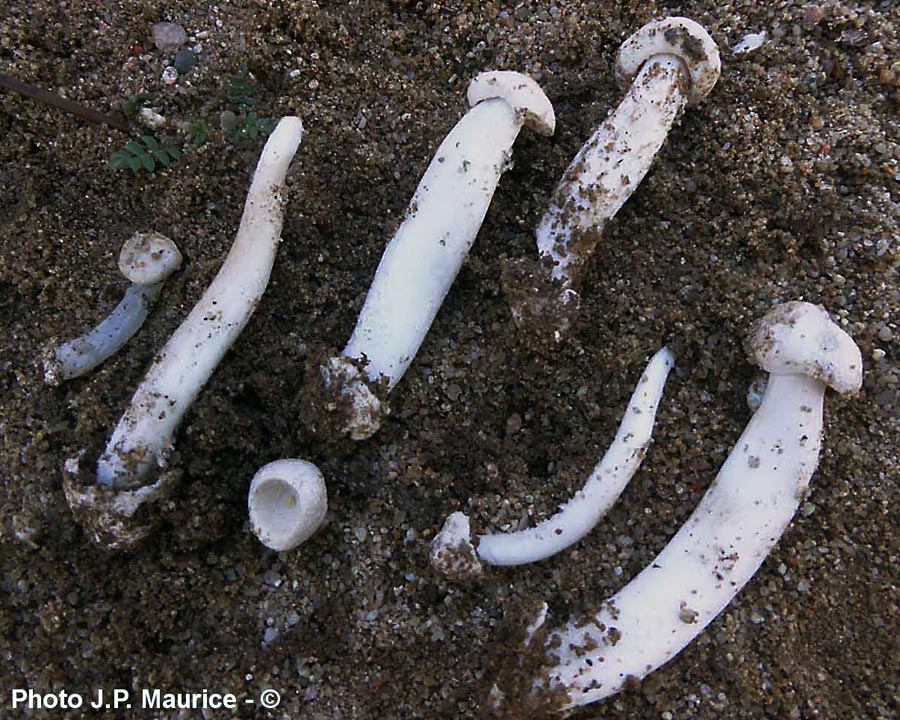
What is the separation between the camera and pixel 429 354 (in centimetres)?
261

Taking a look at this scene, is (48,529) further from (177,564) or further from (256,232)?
(256,232)

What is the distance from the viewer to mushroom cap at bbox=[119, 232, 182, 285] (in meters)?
2.49

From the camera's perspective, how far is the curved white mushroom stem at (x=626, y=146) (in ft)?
8.26

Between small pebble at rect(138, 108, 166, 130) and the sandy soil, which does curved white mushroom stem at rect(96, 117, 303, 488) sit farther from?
small pebble at rect(138, 108, 166, 130)

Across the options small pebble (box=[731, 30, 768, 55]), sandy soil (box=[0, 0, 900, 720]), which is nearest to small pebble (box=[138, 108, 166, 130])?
sandy soil (box=[0, 0, 900, 720])

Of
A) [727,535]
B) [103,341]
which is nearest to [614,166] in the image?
[727,535]

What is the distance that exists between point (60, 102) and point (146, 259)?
2.61 ft

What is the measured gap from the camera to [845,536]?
7.76ft

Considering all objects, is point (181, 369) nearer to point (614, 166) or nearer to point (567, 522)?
point (567, 522)

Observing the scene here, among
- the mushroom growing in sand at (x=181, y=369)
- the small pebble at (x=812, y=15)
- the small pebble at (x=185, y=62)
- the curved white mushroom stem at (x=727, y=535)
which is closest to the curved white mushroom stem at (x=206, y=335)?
the mushroom growing in sand at (x=181, y=369)

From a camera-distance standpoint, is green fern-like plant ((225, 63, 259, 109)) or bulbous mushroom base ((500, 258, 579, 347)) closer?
bulbous mushroom base ((500, 258, 579, 347))

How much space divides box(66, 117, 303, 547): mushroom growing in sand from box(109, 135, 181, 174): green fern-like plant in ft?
1.74

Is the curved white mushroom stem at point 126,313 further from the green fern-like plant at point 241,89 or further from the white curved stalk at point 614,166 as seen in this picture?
the white curved stalk at point 614,166

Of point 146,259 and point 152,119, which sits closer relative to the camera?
point 146,259
